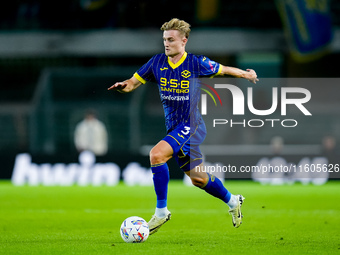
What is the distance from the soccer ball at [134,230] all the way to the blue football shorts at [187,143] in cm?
79

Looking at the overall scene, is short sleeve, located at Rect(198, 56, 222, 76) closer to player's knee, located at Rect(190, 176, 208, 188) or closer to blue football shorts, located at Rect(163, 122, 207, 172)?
blue football shorts, located at Rect(163, 122, 207, 172)

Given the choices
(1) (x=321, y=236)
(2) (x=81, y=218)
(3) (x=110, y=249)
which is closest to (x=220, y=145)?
(2) (x=81, y=218)

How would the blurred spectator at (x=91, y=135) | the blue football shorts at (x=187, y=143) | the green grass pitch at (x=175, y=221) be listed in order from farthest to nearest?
the blurred spectator at (x=91, y=135) < the blue football shorts at (x=187, y=143) < the green grass pitch at (x=175, y=221)

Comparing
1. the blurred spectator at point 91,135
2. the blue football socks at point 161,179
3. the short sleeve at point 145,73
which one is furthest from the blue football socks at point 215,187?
the blurred spectator at point 91,135

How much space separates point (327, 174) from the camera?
50.6 ft

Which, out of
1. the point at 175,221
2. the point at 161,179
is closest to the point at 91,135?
the point at 175,221

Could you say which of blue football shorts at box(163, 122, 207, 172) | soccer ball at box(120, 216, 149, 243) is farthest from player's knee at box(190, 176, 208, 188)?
soccer ball at box(120, 216, 149, 243)

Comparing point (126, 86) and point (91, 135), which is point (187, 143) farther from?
point (91, 135)

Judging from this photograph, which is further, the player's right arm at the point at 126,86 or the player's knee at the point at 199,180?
the player's knee at the point at 199,180

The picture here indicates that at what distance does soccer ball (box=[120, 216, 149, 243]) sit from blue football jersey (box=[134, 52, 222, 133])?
3.46 feet

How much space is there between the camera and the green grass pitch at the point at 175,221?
6.65 metres

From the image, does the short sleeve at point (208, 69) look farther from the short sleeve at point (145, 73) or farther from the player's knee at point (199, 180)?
the player's knee at point (199, 180)

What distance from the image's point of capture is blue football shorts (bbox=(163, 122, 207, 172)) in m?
7.03

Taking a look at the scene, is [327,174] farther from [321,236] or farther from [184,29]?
[184,29]
